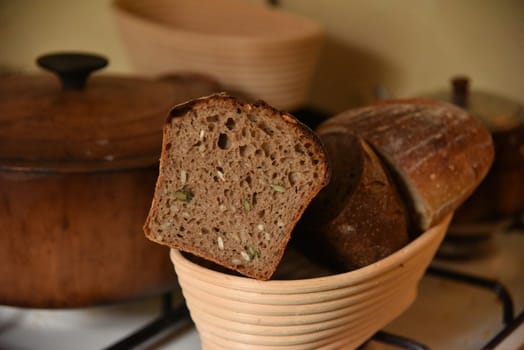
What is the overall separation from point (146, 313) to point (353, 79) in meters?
0.63

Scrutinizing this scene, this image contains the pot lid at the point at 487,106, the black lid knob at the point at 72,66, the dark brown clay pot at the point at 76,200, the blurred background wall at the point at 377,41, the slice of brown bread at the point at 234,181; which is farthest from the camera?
the blurred background wall at the point at 377,41

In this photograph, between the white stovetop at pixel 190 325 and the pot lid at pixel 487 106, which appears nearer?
the white stovetop at pixel 190 325

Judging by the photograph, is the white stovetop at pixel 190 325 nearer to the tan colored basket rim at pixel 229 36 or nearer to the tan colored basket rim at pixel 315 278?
the tan colored basket rim at pixel 315 278

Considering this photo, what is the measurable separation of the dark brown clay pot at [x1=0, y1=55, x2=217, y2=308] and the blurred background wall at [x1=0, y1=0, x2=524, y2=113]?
467 millimetres

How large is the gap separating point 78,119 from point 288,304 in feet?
1.09

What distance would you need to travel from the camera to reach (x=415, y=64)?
128 centimetres

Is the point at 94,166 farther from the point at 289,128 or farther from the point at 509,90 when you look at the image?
the point at 509,90

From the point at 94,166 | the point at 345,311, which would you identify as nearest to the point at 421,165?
the point at 345,311

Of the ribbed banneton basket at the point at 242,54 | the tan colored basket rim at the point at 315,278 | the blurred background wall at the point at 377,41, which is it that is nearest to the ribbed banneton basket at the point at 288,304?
the tan colored basket rim at the point at 315,278

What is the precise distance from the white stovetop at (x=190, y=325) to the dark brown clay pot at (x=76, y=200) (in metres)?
0.08

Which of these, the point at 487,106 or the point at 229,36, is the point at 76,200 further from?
the point at 487,106

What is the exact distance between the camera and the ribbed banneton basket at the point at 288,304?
2.03ft

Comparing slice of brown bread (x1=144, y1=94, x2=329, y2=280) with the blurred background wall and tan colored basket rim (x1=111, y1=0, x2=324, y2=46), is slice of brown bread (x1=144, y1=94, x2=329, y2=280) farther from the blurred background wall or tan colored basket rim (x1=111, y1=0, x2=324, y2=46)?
the blurred background wall

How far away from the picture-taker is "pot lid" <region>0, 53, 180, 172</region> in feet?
2.42
